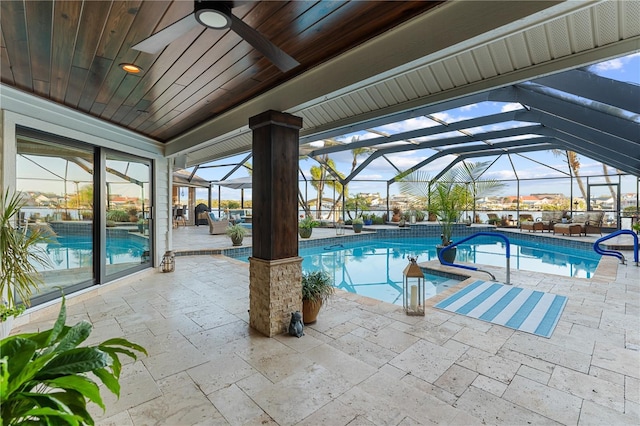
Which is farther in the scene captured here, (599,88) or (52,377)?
(599,88)

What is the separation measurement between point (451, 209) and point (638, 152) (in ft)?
11.9

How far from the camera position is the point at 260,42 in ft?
5.91

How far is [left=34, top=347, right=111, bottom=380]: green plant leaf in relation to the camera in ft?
3.68

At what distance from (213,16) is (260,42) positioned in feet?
0.92

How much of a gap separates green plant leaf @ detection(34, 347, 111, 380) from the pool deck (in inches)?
45.8

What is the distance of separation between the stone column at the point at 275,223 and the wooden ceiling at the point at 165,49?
1.69 feet

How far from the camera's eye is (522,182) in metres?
15.2

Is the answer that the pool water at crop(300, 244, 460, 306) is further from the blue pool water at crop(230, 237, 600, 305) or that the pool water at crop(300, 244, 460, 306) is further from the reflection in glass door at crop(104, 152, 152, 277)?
the reflection in glass door at crop(104, 152, 152, 277)

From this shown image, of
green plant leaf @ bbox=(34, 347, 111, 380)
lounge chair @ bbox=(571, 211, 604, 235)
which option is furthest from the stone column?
lounge chair @ bbox=(571, 211, 604, 235)

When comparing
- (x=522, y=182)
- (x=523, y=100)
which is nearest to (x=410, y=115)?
(x=523, y=100)

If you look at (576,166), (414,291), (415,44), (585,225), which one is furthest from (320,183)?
(415,44)

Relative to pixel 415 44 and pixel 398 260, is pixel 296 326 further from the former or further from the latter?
pixel 398 260

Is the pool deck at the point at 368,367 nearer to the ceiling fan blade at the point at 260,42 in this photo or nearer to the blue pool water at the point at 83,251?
the blue pool water at the point at 83,251

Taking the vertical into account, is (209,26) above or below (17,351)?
above
